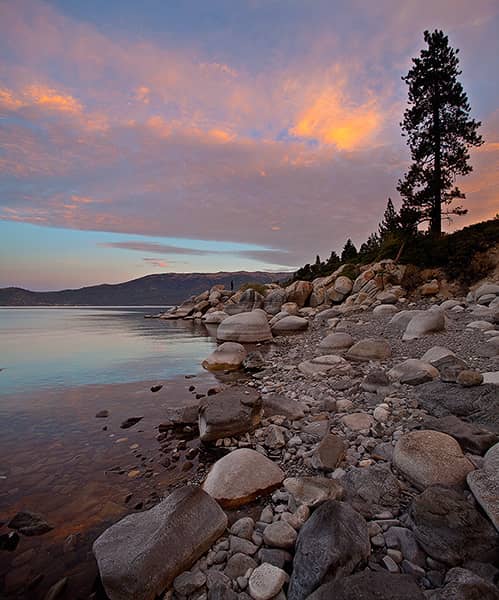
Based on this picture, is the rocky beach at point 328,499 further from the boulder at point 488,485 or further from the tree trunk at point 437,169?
the tree trunk at point 437,169

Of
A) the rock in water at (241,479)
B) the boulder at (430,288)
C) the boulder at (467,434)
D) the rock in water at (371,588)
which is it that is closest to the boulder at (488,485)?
the boulder at (467,434)

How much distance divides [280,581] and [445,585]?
1.08 m

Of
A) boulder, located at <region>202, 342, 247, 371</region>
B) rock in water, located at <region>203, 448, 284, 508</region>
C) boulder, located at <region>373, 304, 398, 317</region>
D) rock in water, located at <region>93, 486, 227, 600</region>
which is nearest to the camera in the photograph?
rock in water, located at <region>93, 486, 227, 600</region>

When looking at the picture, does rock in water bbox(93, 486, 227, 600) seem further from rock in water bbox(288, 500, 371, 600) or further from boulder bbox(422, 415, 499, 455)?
boulder bbox(422, 415, 499, 455)

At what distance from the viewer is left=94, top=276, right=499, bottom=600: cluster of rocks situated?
2.29 m

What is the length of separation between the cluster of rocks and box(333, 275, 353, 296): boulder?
20.3 m

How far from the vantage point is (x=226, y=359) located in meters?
10.6

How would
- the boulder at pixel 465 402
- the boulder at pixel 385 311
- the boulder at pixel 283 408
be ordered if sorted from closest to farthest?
the boulder at pixel 465 402 < the boulder at pixel 283 408 < the boulder at pixel 385 311

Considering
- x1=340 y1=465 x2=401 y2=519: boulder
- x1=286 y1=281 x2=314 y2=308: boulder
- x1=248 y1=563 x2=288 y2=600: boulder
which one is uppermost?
x1=286 y1=281 x2=314 y2=308: boulder

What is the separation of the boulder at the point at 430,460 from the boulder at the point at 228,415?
2.25 m

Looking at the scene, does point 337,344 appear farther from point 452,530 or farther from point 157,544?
point 157,544

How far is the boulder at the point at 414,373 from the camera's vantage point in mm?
5914

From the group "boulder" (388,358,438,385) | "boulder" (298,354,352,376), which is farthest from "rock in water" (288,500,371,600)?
"boulder" (298,354,352,376)

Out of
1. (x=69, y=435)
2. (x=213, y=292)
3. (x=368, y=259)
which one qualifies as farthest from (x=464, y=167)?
(x=213, y=292)
